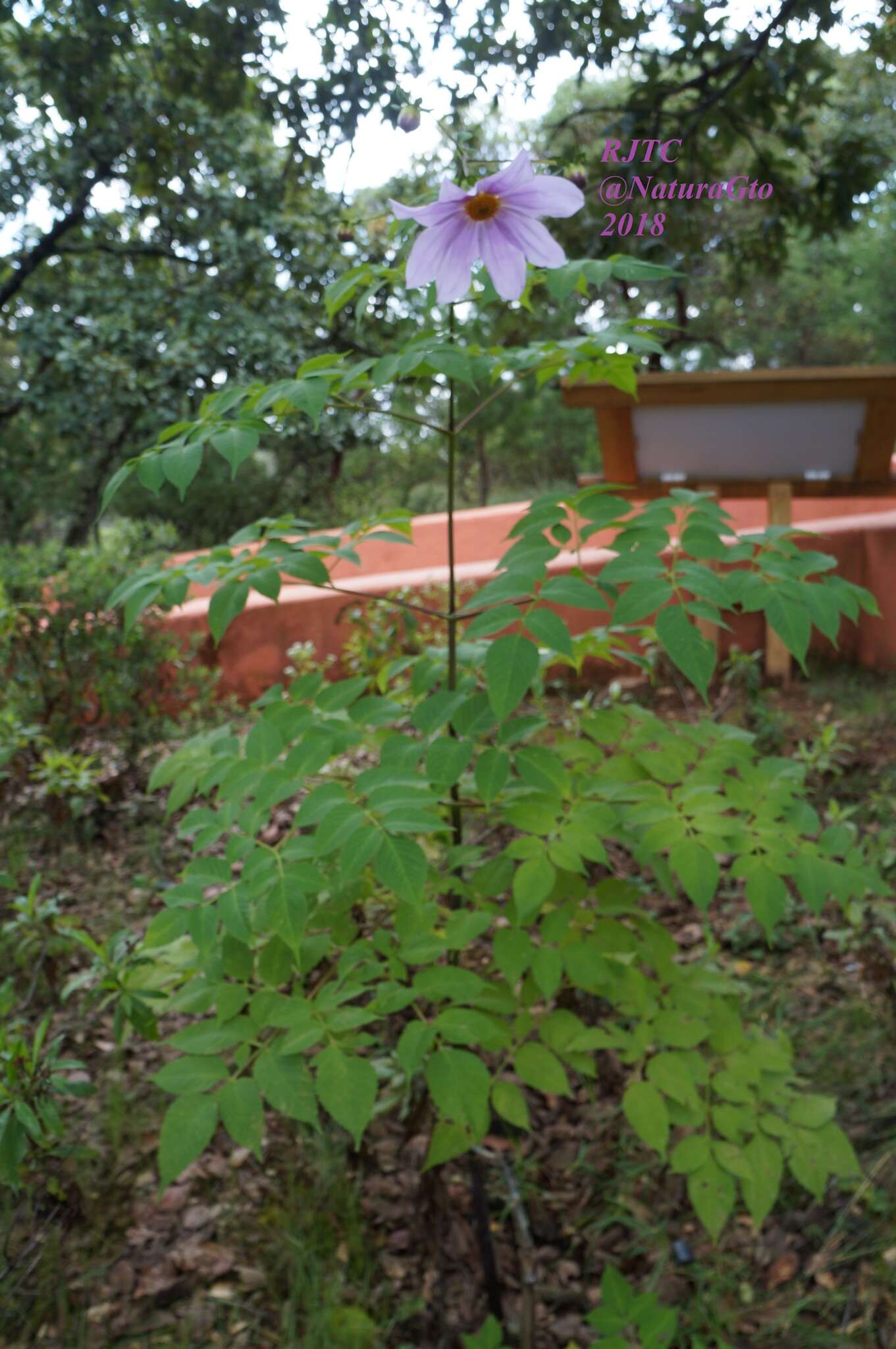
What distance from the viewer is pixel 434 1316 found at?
1.56 metres

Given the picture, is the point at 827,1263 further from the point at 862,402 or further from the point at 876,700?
the point at 862,402

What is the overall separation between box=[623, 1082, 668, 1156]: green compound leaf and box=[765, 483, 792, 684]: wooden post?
Answer: 2269mm

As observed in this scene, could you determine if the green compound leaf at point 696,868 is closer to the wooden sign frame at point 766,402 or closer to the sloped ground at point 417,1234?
the sloped ground at point 417,1234

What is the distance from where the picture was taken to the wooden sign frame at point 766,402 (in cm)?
315

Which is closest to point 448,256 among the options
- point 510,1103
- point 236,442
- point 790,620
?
point 236,442

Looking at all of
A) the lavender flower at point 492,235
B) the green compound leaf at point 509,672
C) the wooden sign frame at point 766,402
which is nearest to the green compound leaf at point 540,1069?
the green compound leaf at point 509,672

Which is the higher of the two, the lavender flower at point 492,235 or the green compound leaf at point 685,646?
the lavender flower at point 492,235

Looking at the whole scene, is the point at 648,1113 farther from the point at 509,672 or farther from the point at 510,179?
the point at 510,179

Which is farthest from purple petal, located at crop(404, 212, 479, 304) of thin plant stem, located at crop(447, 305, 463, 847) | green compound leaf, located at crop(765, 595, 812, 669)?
green compound leaf, located at crop(765, 595, 812, 669)

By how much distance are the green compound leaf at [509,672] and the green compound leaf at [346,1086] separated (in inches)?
15.8

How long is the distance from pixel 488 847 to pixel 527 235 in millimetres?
746

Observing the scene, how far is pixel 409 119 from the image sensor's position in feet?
4.61

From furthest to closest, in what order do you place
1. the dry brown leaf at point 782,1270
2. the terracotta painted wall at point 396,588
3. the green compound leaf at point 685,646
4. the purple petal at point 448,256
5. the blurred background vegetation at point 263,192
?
1. the terracotta painted wall at point 396,588
2. the blurred background vegetation at point 263,192
3. the dry brown leaf at point 782,1270
4. the purple petal at point 448,256
5. the green compound leaf at point 685,646

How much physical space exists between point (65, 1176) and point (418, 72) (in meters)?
2.81
